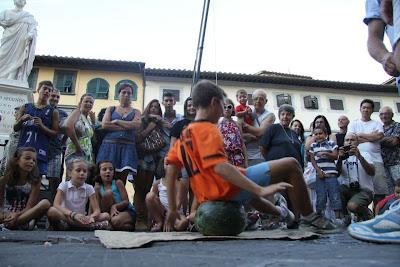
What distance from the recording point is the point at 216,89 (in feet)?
9.07

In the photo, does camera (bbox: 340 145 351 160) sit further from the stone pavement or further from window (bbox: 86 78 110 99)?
window (bbox: 86 78 110 99)

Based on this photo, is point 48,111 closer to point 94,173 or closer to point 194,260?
point 94,173

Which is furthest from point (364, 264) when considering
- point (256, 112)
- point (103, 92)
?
point (103, 92)

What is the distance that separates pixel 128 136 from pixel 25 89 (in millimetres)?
4037

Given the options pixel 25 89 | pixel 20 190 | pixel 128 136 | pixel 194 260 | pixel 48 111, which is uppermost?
pixel 25 89

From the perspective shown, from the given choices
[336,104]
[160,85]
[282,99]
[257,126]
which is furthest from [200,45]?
[336,104]

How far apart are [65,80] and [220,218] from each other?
22.5 metres

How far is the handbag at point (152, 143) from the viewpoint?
491 centimetres

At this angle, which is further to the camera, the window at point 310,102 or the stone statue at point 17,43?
the window at point 310,102

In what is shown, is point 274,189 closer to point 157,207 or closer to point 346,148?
point 157,207

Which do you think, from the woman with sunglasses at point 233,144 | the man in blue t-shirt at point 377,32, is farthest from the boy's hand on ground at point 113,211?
the man in blue t-shirt at point 377,32

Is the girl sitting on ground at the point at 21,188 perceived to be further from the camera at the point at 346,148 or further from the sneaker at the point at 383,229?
the camera at the point at 346,148

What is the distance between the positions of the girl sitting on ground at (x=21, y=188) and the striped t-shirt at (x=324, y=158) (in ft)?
11.6

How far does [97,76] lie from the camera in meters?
23.3
